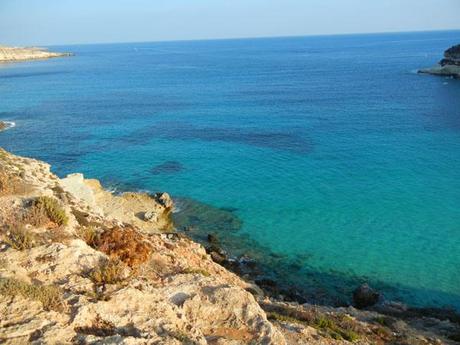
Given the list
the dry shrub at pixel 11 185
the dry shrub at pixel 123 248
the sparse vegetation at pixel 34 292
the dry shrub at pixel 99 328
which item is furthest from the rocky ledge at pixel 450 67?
the sparse vegetation at pixel 34 292

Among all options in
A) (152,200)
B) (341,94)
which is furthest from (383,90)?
(152,200)

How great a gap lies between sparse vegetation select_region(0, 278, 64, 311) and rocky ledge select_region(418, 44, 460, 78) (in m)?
131

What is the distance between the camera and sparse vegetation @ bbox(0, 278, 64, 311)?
428 inches

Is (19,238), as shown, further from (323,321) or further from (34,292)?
(323,321)

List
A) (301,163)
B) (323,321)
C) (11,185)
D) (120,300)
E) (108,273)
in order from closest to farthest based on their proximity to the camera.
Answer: (120,300), (108,273), (323,321), (11,185), (301,163)

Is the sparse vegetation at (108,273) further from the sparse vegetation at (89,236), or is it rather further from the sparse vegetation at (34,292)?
the sparse vegetation at (89,236)

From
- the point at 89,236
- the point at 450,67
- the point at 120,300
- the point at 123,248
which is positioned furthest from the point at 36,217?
the point at 450,67

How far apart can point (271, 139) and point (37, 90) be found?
74.3 m

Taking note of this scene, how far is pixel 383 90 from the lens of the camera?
98938 mm

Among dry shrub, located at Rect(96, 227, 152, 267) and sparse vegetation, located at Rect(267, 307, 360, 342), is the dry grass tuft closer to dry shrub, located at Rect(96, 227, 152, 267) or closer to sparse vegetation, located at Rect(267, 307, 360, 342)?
sparse vegetation, located at Rect(267, 307, 360, 342)

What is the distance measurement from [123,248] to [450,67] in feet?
431

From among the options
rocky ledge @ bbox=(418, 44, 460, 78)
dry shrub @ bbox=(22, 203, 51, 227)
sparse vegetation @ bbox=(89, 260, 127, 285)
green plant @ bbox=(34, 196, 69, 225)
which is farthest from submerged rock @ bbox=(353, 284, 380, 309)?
rocky ledge @ bbox=(418, 44, 460, 78)

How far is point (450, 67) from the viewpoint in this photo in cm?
12450

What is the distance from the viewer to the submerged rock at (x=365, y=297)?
25.1 metres
